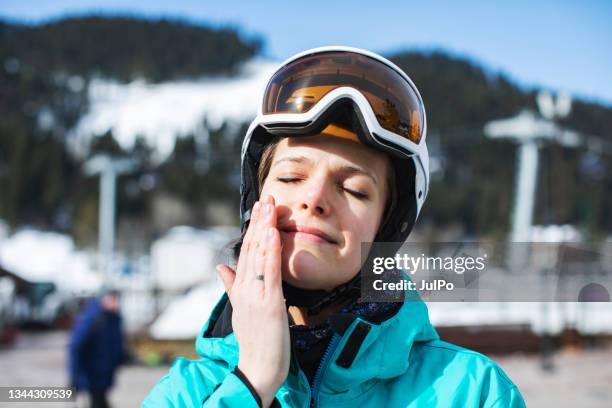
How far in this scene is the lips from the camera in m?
1.43

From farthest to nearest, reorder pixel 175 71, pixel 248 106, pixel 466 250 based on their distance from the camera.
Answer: pixel 175 71 < pixel 248 106 < pixel 466 250

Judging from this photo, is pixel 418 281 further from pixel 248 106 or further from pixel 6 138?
pixel 248 106

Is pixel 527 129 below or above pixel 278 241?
above

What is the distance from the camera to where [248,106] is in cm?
16875

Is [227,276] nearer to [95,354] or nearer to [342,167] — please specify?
[342,167]

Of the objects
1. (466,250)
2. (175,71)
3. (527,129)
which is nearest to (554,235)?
(527,129)

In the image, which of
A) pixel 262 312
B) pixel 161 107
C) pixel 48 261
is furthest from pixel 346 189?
pixel 161 107

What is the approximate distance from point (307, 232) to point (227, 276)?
0.64 ft

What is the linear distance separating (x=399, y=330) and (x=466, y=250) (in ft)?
1.12

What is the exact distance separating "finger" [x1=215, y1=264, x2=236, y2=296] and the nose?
21cm

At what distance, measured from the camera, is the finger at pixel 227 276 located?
4.60ft

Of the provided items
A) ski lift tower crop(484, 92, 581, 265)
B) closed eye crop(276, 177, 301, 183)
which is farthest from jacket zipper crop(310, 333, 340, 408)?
ski lift tower crop(484, 92, 581, 265)

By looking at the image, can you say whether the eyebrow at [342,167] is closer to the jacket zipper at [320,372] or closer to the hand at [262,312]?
the hand at [262,312]

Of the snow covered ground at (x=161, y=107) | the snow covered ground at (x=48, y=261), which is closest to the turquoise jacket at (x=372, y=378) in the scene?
the snow covered ground at (x=48, y=261)
